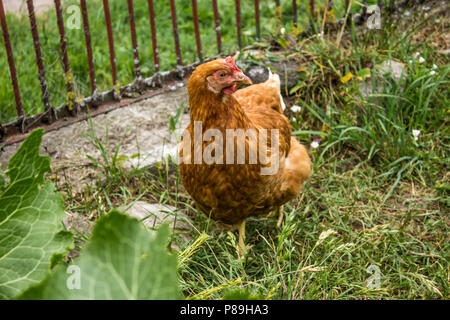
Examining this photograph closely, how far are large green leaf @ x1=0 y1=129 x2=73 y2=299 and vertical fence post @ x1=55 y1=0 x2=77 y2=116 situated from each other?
2.26 m

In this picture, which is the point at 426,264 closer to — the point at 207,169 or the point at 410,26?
the point at 207,169

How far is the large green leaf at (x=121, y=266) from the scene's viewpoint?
0.67m

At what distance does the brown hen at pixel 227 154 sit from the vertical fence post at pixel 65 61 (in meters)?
1.23

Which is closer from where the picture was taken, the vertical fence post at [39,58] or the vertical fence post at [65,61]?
the vertical fence post at [39,58]

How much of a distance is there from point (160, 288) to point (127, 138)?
8.61 feet

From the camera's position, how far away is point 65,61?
10.2 ft

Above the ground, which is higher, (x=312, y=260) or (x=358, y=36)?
(x=358, y=36)

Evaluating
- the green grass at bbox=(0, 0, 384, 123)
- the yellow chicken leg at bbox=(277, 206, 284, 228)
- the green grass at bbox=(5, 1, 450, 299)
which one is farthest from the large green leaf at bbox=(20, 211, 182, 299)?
the green grass at bbox=(0, 0, 384, 123)

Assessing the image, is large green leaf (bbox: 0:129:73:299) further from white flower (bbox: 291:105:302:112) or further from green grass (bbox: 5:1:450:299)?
white flower (bbox: 291:105:302:112)

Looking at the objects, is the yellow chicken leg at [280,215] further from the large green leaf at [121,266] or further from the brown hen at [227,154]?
the large green leaf at [121,266]

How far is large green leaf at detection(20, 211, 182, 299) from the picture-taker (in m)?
0.67

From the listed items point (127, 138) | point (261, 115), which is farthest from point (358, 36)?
point (127, 138)

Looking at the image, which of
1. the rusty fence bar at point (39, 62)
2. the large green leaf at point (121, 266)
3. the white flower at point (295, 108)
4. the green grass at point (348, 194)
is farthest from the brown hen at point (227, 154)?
the large green leaf at point (121, 266)

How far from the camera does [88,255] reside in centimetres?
67
